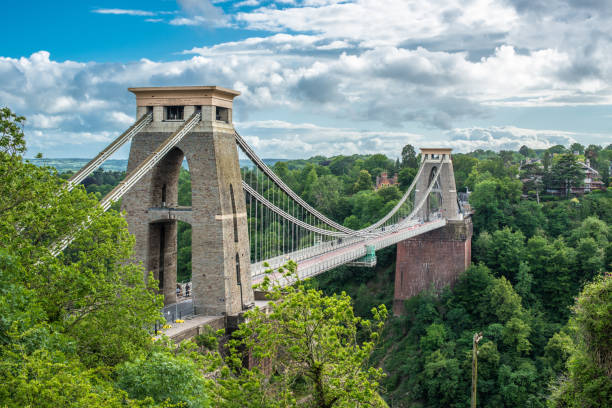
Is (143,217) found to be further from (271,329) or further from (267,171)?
(271,329)

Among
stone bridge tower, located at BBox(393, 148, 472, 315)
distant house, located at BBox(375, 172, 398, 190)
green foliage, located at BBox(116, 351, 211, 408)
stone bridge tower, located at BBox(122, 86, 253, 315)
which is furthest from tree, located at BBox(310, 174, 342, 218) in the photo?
green foliage, located at BBox(116, 351, 211, 408)

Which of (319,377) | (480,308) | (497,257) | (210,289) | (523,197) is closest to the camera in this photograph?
(319,377)

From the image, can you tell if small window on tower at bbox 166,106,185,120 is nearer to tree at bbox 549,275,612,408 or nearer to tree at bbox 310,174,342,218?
tree at bbox 549,275,612,408

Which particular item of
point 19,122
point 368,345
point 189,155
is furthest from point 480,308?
point 19,122

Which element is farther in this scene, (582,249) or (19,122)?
(582,249)

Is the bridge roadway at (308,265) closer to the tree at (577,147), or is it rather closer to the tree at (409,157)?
the tree at (409,157)

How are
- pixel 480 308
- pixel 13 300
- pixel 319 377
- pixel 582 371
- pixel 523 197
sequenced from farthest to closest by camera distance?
pixel 523 197
pixel 480 308
pixel 582 371
pixel 319 377
pixel 13 300
